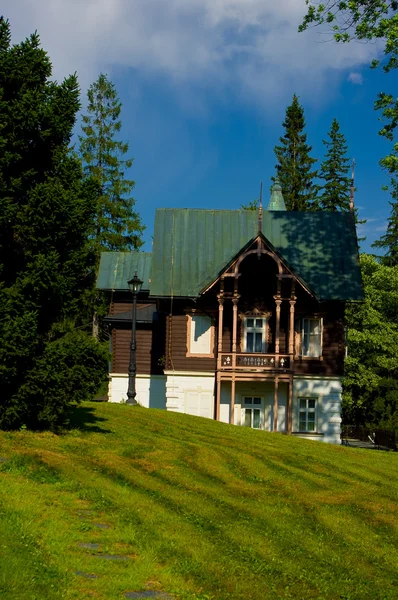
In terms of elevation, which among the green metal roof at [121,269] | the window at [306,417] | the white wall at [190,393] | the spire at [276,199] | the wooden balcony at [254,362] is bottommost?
the window at [306,417]

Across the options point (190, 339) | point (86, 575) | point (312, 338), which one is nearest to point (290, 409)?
point (312, 338)

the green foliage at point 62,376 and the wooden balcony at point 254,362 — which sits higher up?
the wooden balcony at point 254,362

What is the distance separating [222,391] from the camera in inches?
1308

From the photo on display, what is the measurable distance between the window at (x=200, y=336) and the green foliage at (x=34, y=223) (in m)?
16.3

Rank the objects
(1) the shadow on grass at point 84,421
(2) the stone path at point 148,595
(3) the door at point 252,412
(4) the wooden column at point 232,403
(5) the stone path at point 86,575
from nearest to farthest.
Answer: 1. (2) the stone path at point 148,595
2. (5) the stone path at point 86,575
3. (1) the shadow on grass at point 84,421
4. (4) the wooden column at point 232,403
5. (3) the door at point 252,412

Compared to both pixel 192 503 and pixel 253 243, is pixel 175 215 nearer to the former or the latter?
pixel 253 243

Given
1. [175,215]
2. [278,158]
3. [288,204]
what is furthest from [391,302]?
[278,158]

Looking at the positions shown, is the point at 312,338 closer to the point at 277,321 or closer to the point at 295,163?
the point at 277,321

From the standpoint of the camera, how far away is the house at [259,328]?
1267 inches

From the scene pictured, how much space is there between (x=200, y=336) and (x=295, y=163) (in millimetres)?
38337

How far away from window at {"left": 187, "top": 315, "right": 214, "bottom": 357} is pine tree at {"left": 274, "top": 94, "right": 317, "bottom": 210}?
34226 mm

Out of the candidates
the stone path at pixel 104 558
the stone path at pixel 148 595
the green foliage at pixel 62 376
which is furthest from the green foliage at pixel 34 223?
the stone path at pixel 148 595

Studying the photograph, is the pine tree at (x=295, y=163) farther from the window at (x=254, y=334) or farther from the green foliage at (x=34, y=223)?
the green foliage at (x=34, y=223)

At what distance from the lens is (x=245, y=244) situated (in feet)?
111
